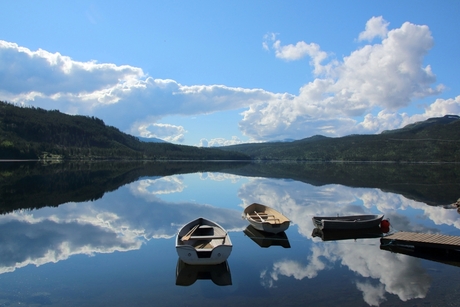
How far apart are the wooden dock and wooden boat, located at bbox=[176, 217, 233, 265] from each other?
10231 millimetres

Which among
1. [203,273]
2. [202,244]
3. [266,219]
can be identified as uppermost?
[202,244]

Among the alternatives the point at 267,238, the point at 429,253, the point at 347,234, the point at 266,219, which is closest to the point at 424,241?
the point at 429,253

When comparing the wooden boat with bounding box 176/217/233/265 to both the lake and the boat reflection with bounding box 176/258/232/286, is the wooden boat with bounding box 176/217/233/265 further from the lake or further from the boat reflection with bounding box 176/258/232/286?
the lake

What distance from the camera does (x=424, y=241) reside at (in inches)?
726

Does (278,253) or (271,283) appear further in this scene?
(278,253)

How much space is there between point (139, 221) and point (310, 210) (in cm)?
1653

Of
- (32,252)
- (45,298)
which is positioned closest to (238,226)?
(32,252)

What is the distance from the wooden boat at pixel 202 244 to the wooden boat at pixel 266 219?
3.96m

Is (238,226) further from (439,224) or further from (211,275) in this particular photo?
(439,224)

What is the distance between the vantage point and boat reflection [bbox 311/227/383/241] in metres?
22.3

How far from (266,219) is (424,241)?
1024 cm

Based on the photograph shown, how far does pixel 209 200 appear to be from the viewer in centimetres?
3984

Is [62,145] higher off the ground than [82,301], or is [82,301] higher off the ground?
[62,145]

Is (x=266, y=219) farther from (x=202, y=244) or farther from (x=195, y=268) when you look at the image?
(x=195, y=268)
